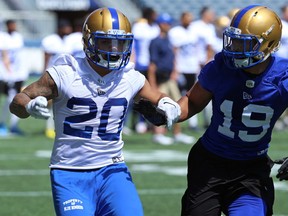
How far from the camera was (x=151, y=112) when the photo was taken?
4.98 metres

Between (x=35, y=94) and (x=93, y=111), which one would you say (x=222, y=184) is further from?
(x=35, y=94)

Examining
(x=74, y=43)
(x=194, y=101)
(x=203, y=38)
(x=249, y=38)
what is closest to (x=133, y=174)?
(x=74, y=43)

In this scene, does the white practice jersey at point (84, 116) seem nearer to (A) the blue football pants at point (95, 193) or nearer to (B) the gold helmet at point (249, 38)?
(A) the blue football pants at point (95, 193)

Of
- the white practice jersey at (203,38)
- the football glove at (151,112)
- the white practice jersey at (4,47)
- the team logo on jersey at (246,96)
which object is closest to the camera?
the team logo on jersey at (246,96)

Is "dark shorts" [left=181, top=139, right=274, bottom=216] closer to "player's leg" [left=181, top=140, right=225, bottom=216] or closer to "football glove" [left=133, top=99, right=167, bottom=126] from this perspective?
"player's leg" [left=181, top=140, right=225, bottom=216]

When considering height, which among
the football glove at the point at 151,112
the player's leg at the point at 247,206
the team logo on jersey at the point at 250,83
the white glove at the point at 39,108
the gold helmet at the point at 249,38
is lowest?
the player's leg at the point at 247,206

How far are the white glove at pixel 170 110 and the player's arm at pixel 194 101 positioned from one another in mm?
124

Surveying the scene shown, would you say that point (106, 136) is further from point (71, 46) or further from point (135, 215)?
point (71, 46)

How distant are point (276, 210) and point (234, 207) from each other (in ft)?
8.57

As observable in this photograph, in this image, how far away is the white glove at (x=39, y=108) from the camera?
14.7 feet

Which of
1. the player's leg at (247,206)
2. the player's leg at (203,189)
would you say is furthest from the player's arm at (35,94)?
the player's leg at (247,206)

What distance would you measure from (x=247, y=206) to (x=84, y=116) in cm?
106

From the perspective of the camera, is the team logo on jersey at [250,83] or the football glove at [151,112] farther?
the football glove at [151,112]

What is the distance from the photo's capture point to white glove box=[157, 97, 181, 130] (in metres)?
4.82
